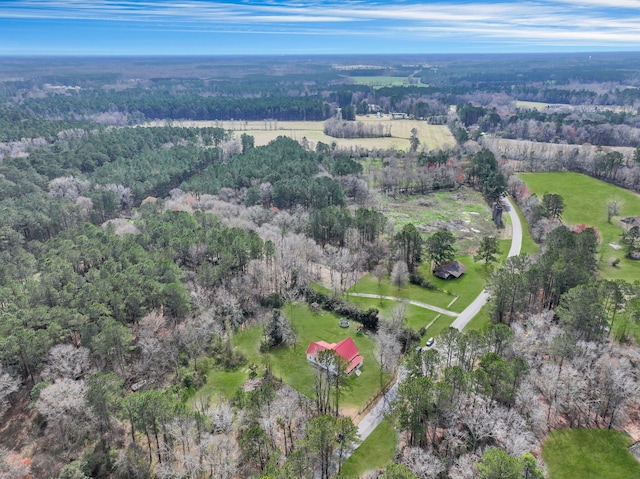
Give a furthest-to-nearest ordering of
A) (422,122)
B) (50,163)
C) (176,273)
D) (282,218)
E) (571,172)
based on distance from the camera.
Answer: (422,122)
(571,172)
(50,163)
(282,218)
(176,273)

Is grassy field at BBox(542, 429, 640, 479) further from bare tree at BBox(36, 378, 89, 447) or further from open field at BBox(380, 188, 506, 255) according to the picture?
open field at BBox(380, 188, 506, 255)

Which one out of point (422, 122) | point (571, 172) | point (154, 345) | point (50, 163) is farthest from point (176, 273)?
point (422, 122)

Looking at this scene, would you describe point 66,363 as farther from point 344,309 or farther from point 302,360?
point 344,309

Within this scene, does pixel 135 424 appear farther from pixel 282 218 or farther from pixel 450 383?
pixel 282 218

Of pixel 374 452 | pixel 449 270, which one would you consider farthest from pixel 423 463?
pixel 449 270

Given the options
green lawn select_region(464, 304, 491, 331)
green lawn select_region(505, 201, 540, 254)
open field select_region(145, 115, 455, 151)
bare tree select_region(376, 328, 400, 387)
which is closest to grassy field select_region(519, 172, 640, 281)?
green lawn select_region(505, 201, 540, 254)

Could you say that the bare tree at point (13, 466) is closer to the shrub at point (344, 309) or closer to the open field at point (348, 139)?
the shrub at point (344, 309)
